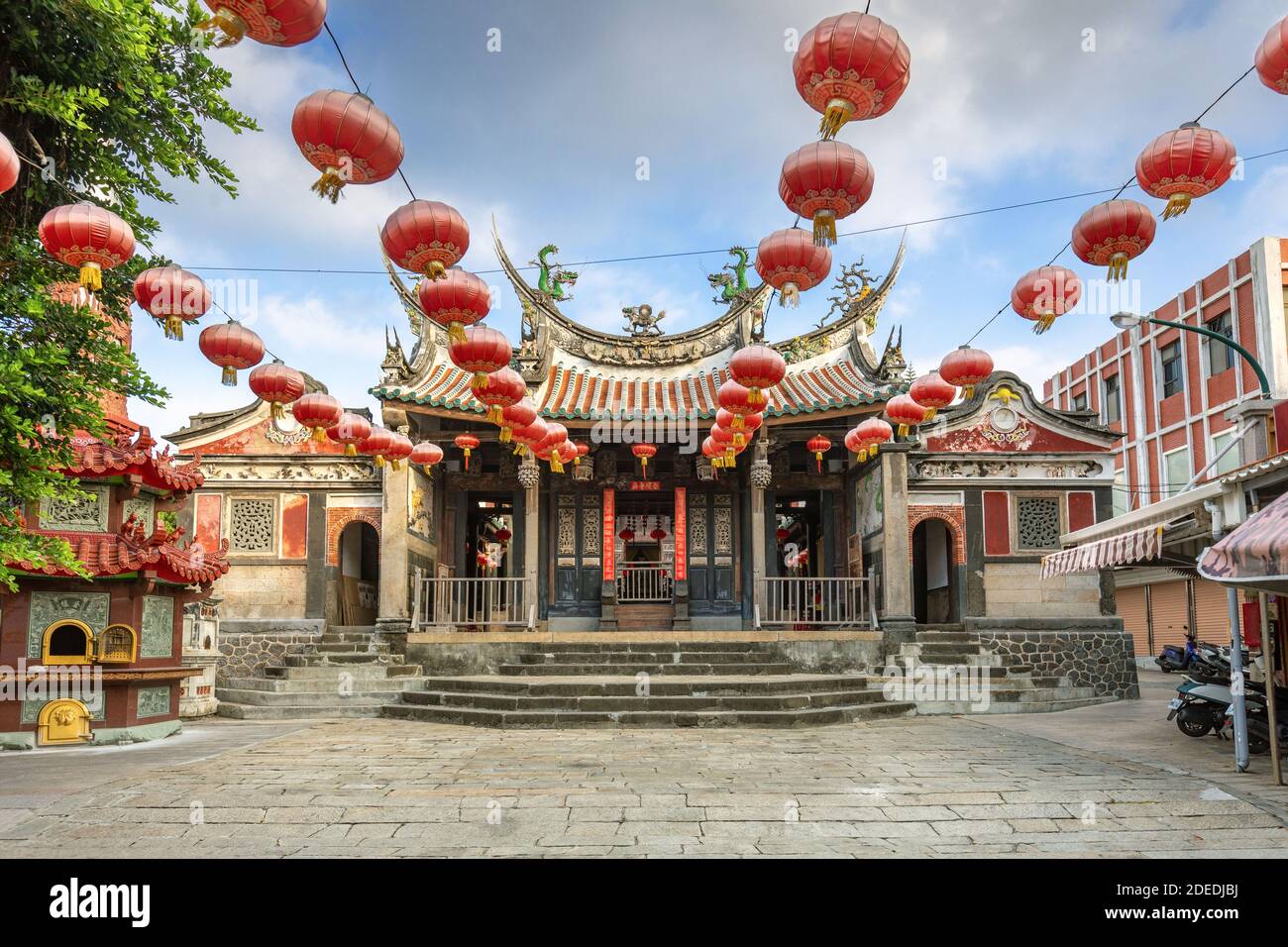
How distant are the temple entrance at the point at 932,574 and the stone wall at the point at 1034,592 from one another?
3.17ft

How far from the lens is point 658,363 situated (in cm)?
1750

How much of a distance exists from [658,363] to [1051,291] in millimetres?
9855

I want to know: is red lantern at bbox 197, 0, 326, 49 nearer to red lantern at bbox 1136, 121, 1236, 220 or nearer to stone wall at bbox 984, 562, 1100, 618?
red lantern at bbox 1136, 121, 1236, 220

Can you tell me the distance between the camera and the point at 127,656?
996cm

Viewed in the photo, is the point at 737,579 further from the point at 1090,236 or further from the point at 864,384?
the point at 1090,236

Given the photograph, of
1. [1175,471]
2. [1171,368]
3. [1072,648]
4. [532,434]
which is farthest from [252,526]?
[1171,368]

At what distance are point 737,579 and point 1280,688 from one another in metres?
9.48

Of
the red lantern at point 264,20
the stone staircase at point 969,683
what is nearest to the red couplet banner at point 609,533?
the stone staircase at point 969,683

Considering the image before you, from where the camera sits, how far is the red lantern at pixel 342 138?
6.19 metres

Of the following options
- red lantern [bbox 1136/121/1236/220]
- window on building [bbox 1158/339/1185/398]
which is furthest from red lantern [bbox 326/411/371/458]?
window on building [bbox 1158/339/1185/398]

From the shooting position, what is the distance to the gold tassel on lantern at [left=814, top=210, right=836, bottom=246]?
727 cm

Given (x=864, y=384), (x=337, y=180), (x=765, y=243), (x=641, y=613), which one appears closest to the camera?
(x=337, y=180)

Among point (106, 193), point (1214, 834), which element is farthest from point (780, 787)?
point (106, 193)
